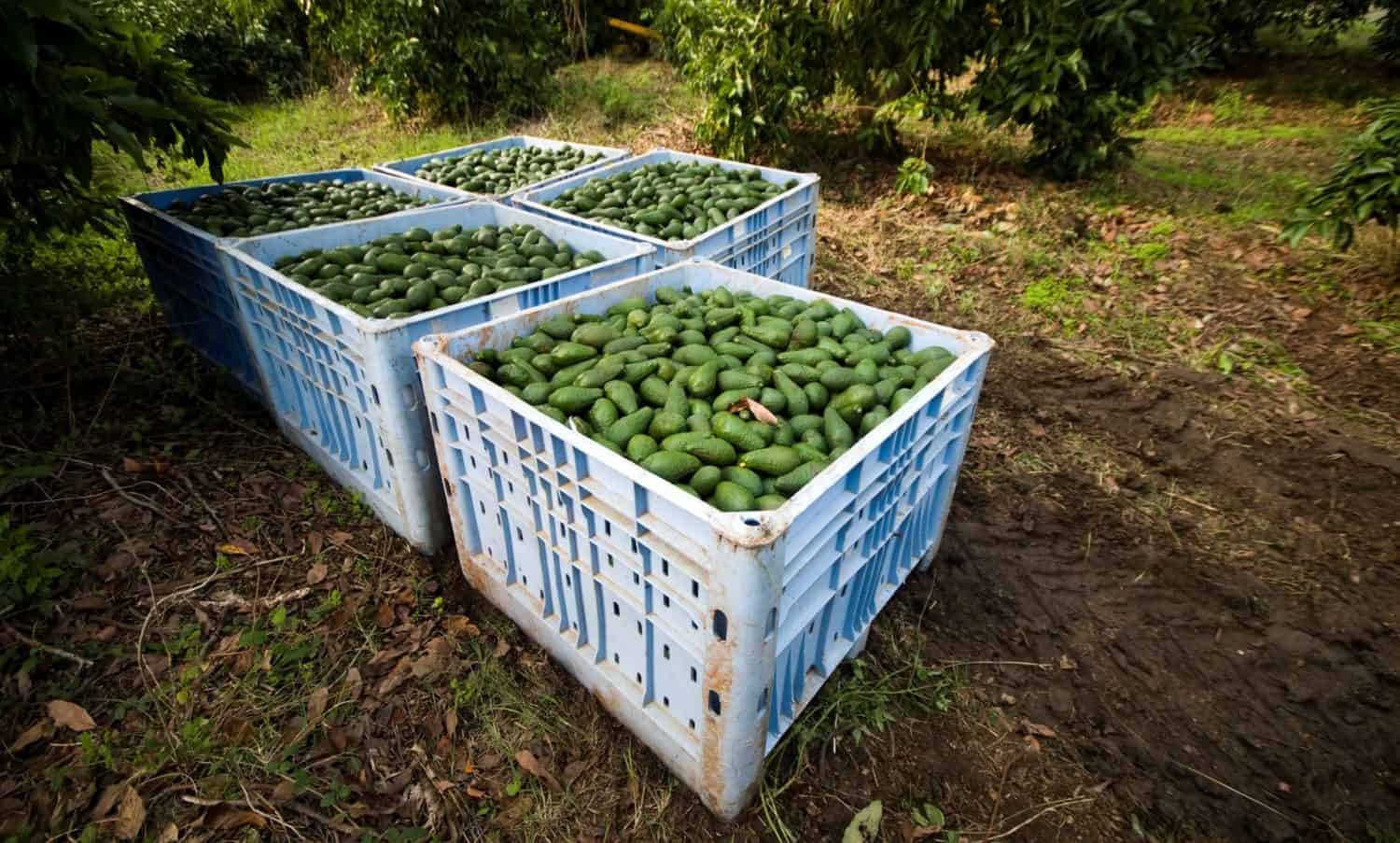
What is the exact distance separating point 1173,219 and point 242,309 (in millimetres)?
7484

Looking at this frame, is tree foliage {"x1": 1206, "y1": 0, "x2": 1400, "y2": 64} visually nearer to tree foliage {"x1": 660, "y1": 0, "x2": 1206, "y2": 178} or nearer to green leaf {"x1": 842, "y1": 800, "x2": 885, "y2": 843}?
tree foliage {"x1": 660, "y1": 0, "x2": 1206, "y2": 178}

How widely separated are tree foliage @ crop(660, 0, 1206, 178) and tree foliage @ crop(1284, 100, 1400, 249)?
5.55ft

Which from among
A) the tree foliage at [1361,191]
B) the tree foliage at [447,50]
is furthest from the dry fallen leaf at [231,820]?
the tree foliage at [447,50]

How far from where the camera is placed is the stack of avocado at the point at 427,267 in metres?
3.03

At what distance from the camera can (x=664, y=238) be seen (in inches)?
154

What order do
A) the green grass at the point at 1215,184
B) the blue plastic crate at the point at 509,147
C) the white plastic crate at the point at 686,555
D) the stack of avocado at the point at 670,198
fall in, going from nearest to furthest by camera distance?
1. the white plastic crate at the point at 686,555
2. the stack of avocado at the point at 670,198
3. the blue plastic crate at the point at 509,147
4. the green grass at the point at 1215,184

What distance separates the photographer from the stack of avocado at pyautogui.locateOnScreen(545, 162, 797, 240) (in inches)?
158

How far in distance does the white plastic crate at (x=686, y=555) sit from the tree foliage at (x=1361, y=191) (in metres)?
4.41

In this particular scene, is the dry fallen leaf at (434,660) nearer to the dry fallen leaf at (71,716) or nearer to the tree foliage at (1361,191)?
the dry fallen leaf at (71,716)

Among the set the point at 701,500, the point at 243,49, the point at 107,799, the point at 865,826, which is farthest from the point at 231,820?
the point at 243,49

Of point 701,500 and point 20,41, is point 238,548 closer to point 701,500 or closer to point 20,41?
point 20,41

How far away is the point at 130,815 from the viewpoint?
1.99 meters

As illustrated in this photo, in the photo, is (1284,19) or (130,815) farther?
(1284,19)

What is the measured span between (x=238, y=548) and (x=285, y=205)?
2.66 meters
